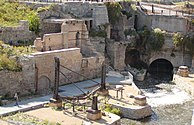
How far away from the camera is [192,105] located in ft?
125

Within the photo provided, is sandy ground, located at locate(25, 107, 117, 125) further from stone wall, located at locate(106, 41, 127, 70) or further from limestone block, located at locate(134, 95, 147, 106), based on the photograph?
stone wall, located at locate(106, 41, 127, 70)

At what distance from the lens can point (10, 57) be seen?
33.9 m

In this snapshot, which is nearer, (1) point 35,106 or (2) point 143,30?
(1) point 35,106

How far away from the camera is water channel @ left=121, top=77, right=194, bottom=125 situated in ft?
111

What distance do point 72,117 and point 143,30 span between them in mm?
24164

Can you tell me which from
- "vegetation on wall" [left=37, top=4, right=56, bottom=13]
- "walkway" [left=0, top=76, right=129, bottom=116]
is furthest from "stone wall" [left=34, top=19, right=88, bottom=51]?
"walkway" [left=0, top=76, right=129, bottom=116]

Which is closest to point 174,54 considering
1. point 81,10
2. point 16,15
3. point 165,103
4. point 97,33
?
point 97,33

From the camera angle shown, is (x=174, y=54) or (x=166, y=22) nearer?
(x=174, y=54)

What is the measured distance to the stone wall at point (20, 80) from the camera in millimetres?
32812

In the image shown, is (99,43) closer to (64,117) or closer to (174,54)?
(174,54)

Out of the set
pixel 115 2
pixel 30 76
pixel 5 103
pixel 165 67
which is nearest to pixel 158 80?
pixel 165 67

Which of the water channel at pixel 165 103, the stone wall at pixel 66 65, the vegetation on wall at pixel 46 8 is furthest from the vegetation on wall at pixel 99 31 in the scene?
the water channel at pixel 165 103

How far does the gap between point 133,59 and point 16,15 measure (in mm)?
15112

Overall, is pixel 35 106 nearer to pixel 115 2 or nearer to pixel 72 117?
pixel 72 117
